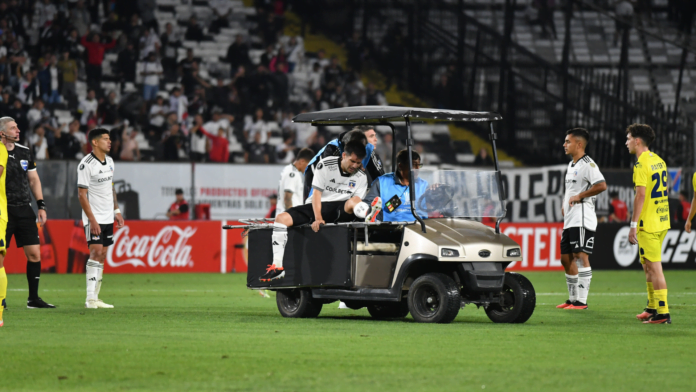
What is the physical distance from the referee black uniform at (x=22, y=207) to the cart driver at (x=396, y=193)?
4.11 metres

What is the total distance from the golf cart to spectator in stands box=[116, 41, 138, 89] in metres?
16.3

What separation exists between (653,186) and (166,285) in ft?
31.2

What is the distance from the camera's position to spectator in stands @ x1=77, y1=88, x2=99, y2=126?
80.1ft

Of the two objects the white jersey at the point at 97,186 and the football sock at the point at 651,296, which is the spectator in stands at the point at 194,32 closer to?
the white jersey at the point at 97,186

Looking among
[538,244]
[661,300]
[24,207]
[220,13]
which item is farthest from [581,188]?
[220,13]

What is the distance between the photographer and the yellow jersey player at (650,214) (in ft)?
32.7

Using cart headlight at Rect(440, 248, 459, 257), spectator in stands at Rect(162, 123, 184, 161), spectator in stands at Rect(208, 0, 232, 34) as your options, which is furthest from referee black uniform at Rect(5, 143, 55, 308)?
spectator in stands at Rect(208, 0, 232, 34)

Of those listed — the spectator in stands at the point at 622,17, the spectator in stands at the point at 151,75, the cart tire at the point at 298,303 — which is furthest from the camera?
the spectator in stands at the point at 622,17

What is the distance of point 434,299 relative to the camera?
9773mm

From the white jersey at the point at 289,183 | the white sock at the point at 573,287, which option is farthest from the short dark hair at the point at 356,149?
the white jersey at the point at 289,183

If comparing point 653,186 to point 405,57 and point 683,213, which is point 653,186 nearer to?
point 683,213

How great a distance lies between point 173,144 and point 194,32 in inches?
221

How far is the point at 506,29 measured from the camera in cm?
2891

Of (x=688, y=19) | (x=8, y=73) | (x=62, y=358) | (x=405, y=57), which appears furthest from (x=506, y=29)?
(x=62, y=358)
